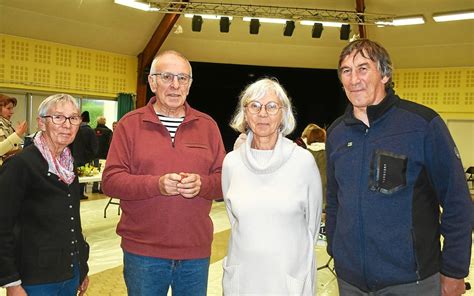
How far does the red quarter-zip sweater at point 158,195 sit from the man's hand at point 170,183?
0.13 m

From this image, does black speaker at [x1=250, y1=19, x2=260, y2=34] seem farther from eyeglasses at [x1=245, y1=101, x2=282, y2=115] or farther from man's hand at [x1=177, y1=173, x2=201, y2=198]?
man's hand at [x1=177, y1=173, x2=201, y2=198]

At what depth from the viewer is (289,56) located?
12.3m

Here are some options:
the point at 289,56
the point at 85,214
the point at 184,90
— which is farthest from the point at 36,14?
the point at 184,90

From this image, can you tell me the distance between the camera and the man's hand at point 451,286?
1.76 m

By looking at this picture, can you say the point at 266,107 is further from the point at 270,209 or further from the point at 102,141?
the point at 102,141

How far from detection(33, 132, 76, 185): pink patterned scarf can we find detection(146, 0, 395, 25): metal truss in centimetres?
795

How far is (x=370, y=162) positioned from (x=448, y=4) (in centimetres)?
914

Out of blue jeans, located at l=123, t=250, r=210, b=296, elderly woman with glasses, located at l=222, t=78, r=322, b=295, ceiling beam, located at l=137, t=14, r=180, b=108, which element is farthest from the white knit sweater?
ceiling beam, located at l=137, t=14, r=180, b=108

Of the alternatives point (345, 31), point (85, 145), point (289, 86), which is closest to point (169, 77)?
point (85, 145)

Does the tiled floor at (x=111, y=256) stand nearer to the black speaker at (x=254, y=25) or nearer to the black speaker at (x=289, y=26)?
the black speaker at (x=254, y=25)

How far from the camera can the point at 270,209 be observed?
1.84 metres

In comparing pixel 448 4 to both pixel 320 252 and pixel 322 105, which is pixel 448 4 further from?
pixel 320 252

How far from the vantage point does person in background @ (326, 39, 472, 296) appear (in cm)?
176

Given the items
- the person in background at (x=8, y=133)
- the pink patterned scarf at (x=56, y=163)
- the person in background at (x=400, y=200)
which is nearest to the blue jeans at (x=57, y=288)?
the pink patterned scarf at (x=56, y=163)
